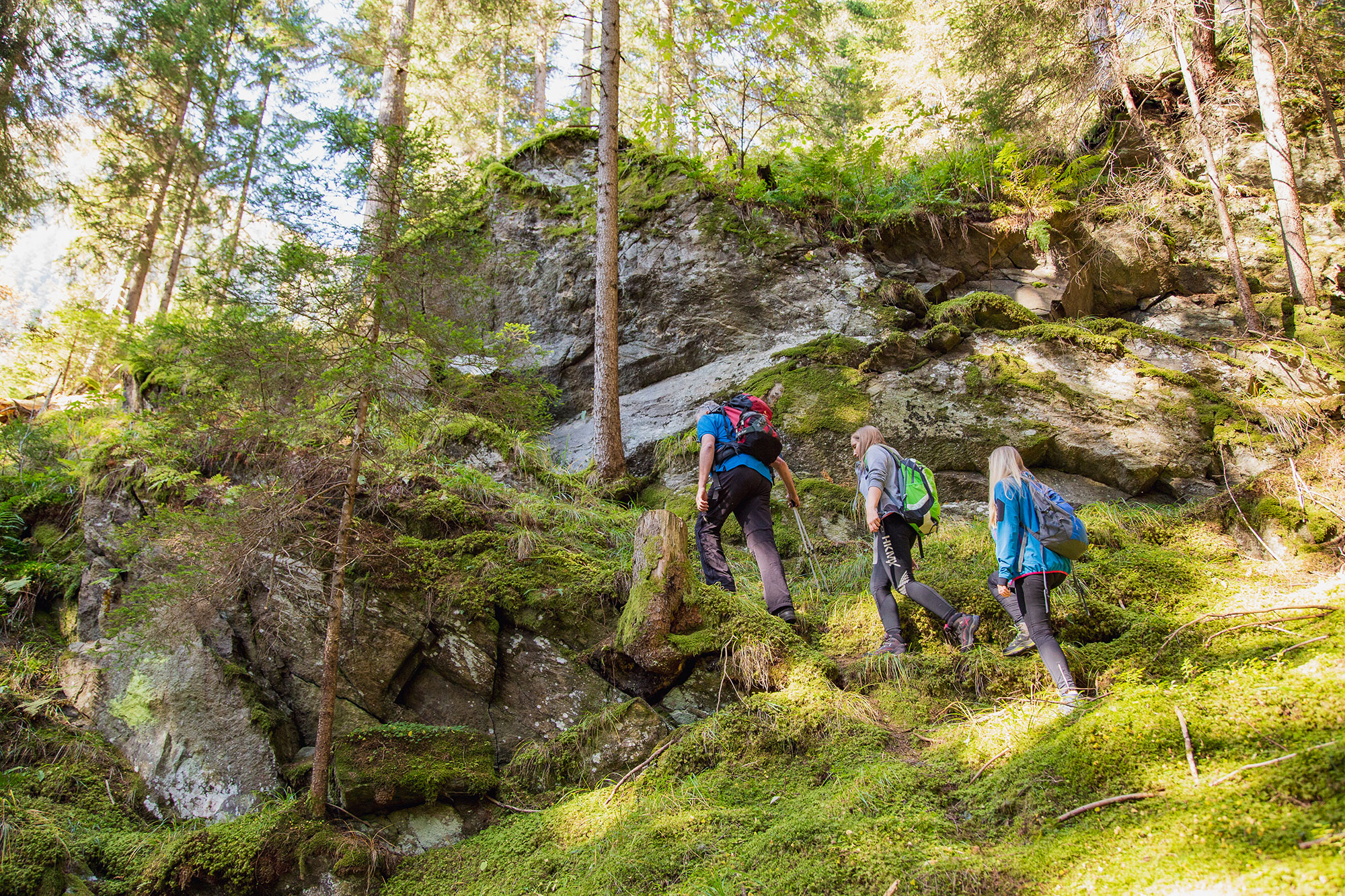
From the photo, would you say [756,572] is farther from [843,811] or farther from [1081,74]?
[1081,74]

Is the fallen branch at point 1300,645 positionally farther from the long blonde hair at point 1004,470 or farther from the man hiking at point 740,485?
the man hiking at point 740,485

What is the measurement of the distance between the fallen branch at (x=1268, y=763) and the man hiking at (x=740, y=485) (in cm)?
313

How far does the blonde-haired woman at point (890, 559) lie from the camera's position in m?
5.07

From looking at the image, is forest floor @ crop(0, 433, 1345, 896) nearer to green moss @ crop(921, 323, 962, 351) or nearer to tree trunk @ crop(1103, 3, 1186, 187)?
green moss @ crop(921, 323, 962, 351)

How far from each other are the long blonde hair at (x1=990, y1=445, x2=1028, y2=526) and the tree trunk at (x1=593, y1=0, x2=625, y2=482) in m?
5.55

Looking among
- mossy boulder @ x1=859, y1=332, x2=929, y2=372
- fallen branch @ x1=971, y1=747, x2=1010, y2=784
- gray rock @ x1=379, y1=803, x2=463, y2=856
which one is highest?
mossy boulder @ x1=859, y1=332, x2=929, y2=372

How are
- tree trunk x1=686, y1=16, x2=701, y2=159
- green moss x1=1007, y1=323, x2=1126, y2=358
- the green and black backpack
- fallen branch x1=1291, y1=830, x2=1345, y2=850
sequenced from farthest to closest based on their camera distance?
tree trunk x1=686, y1=16, x2=701, y2=159
green moss x1=1007, y1=323, x2=1126, y2=358
the green and black backpack
fallen branch x1=1291, y1=830, x2=1345, y2=850

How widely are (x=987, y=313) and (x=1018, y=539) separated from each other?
7.02 metres

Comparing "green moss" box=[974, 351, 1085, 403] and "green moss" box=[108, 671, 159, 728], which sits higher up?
"green moss" box=[974, 351, 1085, 403]

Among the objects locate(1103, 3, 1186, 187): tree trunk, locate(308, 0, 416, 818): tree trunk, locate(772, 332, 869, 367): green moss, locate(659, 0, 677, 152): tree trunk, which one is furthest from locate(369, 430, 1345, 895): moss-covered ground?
locate(659, 0, 677, 152): tree trunk

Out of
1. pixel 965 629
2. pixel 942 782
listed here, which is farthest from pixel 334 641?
pixel 965 629

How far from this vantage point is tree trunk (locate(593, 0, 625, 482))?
9.48 meters

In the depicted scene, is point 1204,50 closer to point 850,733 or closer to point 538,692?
point 850,733

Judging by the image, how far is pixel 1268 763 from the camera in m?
2.47
